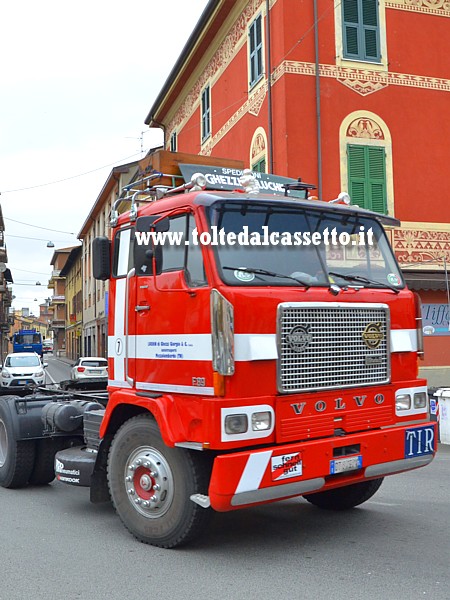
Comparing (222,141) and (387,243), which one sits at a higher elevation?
(222,141)

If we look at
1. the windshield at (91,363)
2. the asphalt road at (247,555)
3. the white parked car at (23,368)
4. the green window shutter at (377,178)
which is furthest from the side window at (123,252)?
the white parked car at (23,368)

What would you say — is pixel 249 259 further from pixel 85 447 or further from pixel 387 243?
pixel 85 447

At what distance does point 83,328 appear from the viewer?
2312 inches

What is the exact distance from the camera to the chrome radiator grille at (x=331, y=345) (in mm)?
5078

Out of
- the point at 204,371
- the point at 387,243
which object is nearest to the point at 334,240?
the point at 387,243

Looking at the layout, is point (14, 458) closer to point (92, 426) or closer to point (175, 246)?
point (92, 426)

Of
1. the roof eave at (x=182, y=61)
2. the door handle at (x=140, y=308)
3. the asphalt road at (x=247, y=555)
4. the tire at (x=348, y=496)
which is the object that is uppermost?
the roof eave at (x=182, y=61)

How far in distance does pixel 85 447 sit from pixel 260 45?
46.5ft

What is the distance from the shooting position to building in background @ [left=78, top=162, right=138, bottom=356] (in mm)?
36625

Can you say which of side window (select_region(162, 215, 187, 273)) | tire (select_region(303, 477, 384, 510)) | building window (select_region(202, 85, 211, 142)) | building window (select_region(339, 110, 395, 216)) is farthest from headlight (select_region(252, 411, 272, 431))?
building window (select_region(202, 85, 211, 142))

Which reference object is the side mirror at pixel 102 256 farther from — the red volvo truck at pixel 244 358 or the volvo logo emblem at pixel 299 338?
the volvo logo emblem at pixel 299 338

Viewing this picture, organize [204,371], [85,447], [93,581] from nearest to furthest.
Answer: [93,581], [204,371], [85,447]

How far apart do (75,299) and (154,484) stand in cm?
6479

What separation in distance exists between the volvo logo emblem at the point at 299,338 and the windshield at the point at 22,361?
25220 millimetres
